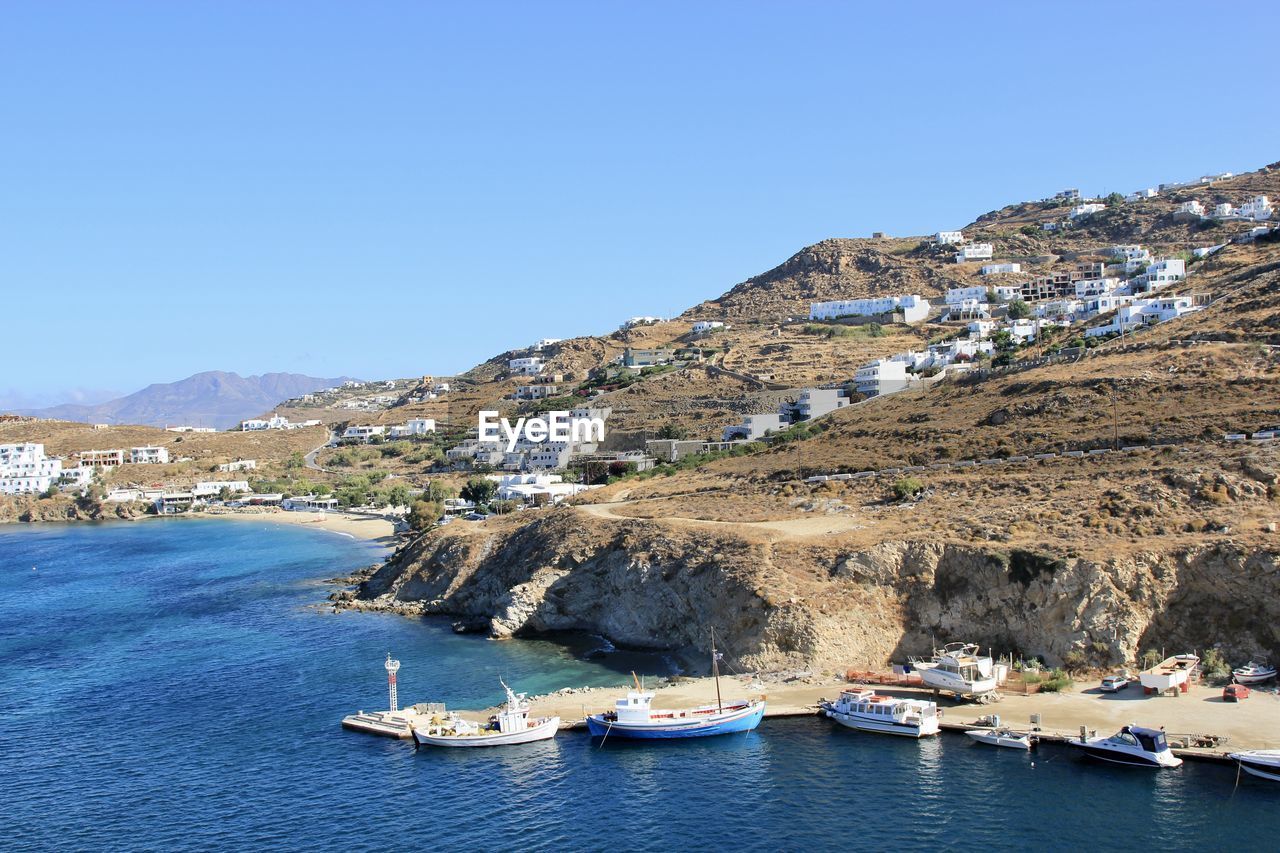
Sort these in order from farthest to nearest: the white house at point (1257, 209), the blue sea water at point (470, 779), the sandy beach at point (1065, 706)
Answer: the white house at point (1257, 209) < the sandy beach at point (1065, 706) < the blue sea water at point (470, 779)

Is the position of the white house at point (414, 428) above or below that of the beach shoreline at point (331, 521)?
above

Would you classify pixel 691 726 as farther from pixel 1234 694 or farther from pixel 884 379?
pixel 884 379

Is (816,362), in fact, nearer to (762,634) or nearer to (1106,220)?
(1106,220)

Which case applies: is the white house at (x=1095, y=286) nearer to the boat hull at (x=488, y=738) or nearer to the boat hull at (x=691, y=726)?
the boat hull at (x=691, y=726)

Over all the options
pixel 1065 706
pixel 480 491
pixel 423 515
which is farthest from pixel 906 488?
pixel 480 491

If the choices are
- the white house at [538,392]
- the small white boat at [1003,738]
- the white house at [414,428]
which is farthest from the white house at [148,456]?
the small white boat at [1003,738]

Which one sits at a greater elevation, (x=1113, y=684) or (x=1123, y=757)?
(x=1113, y=684)
